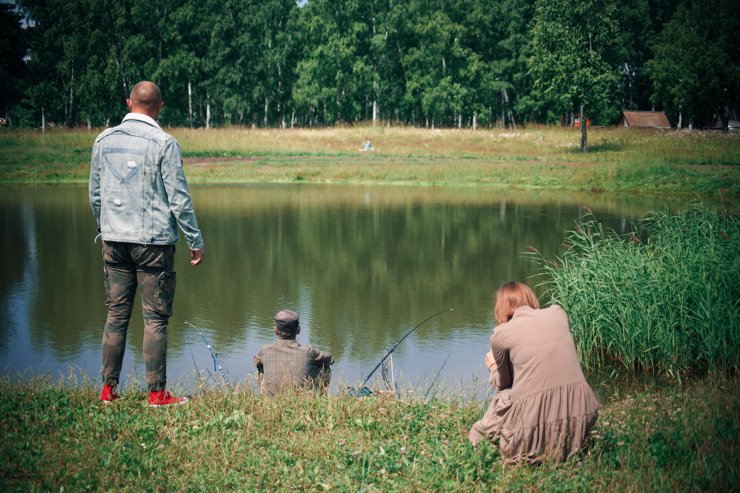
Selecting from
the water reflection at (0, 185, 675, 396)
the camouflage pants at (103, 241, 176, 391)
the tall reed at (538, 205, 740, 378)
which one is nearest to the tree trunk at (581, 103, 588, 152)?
the water reflection at (0, 185, 675, 396)

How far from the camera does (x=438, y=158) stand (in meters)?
38.2

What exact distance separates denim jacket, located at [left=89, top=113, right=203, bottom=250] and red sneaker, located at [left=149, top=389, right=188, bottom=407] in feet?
3.41

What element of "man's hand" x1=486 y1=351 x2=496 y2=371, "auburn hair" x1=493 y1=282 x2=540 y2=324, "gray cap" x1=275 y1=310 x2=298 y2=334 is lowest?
"gray cap" x1=275 y1=310 x2=298 y2=334

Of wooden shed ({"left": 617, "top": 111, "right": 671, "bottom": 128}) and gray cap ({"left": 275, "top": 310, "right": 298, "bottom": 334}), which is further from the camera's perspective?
wooden shed ({"left": 617, "top": 111, "right": 671, "bottom": 128})

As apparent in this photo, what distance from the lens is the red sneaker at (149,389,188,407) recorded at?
530 cm

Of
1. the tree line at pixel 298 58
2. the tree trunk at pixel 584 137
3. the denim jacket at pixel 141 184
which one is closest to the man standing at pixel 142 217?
the denim jacket at pixel 141 184

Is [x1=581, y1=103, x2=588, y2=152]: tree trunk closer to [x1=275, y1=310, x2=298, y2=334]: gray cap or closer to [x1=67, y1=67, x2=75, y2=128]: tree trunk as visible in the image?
[x1=67, y1=67, x2=75, y2=128]: tree trunk

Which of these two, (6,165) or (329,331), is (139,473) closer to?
(329,331)

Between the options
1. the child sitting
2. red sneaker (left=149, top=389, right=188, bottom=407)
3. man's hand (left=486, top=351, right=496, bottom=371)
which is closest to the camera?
man's hand (left=486, top=351, right=496, bottom=371)

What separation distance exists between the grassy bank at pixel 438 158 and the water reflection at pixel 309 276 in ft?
14.7

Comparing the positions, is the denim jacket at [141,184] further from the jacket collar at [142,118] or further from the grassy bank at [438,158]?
the grassy bank at [438,158]

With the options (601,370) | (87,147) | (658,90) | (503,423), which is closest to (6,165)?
(87,147)

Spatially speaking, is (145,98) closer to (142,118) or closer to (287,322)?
(142,118)

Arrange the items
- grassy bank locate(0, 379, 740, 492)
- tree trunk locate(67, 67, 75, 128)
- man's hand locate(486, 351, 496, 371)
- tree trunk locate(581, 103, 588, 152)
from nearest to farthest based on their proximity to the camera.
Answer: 1. grassy bank locate(0, 379, 740, 492)
2. man's hand locate(486, 351, 496, 371)
3. tree trunk locate(581, 103, 588, 152)
4. tree trunk locate(67, 67, 75, 128)
